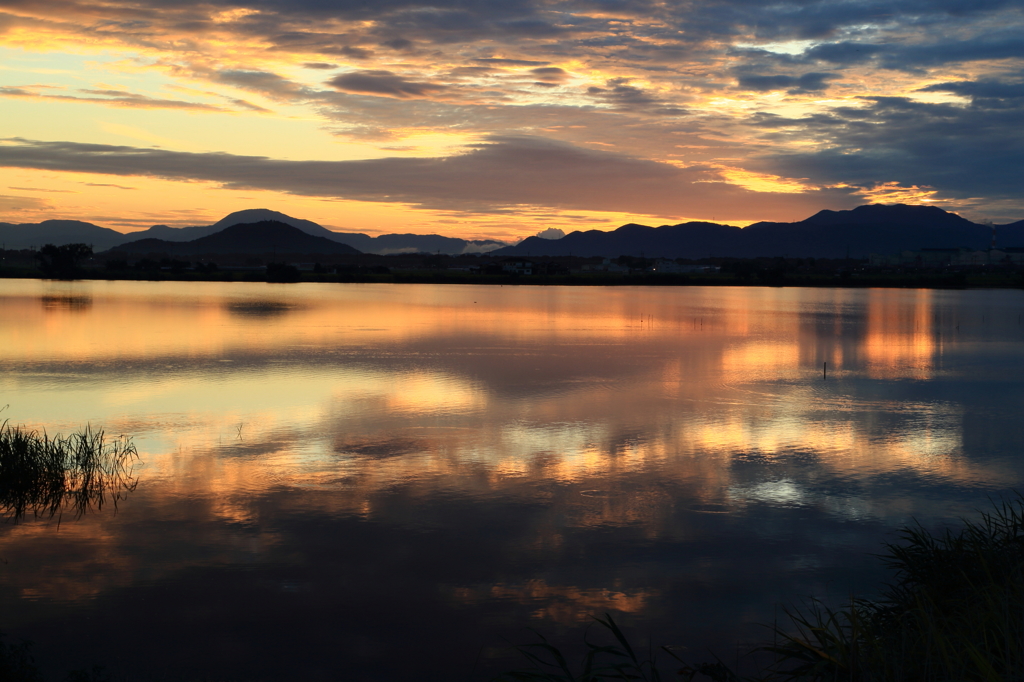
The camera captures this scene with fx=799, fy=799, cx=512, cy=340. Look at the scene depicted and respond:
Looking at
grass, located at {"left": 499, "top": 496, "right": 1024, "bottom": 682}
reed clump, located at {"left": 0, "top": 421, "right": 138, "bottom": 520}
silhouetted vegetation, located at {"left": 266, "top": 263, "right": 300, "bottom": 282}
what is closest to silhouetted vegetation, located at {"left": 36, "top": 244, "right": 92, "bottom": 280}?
silhouetted vegetation, located at {"left": 266, "top": 263, "right": 300, "bottom": 282}

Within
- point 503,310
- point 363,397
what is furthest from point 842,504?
point 503,310

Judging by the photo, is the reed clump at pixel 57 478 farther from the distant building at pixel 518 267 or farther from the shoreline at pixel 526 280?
the distant building at pixel 518 267

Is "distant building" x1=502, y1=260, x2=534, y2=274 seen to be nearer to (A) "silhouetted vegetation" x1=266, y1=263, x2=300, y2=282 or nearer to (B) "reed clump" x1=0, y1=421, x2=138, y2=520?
(A) "silhouetted vegetation" x1=266, y1=263, x2=300, y2=282

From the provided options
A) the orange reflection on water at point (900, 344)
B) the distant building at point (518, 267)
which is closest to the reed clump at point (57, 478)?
the orange reflection on water at point (900, 344)

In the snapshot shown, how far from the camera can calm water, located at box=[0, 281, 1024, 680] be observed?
26.6ft

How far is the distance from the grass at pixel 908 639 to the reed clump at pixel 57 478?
317 inches

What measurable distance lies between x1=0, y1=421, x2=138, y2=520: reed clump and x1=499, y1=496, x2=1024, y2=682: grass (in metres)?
8.05

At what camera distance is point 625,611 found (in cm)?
847

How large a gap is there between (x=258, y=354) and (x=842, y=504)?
892 inches

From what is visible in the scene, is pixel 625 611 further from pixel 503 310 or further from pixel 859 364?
pixel 503 310

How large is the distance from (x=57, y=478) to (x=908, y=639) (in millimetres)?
12311

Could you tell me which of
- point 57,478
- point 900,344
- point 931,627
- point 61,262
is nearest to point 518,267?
point 61,262

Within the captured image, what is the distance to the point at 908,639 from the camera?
21.9 feet

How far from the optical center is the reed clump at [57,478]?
12.0m
